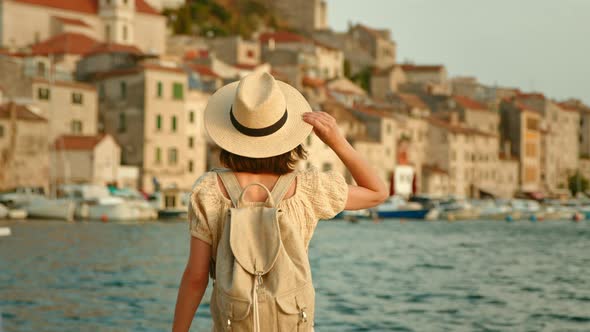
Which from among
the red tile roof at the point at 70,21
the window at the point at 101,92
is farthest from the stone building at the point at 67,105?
the red tile roof at the point at 70,21

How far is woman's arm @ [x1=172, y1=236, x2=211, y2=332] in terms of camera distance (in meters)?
3.95

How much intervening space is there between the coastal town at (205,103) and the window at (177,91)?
0.58 ft

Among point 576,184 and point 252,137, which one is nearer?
point 252,137

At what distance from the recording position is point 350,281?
79.8 feet

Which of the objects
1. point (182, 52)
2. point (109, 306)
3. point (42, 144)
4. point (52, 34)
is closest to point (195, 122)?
point (42, 144)

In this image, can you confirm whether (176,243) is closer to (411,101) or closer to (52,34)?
(52,34)

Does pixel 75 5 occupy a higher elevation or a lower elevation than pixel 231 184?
higher

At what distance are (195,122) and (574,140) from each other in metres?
76.8

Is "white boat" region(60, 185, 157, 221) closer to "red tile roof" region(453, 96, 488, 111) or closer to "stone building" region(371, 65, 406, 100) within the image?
"red tile roof" region(453, 96, 488, 111)

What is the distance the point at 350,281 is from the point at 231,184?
20.6 metres

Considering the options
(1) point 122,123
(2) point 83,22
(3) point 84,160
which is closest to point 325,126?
(3) point 84,160

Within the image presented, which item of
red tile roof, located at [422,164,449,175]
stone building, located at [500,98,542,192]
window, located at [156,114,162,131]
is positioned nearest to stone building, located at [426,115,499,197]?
red tile roof, located at [422,164,449,175]

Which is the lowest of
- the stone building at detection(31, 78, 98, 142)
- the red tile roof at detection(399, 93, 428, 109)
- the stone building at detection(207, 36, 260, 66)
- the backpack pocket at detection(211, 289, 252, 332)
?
the backpack pocket at detection(211, 289, 252, 332)

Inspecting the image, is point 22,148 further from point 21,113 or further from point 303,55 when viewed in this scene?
point 303,55
